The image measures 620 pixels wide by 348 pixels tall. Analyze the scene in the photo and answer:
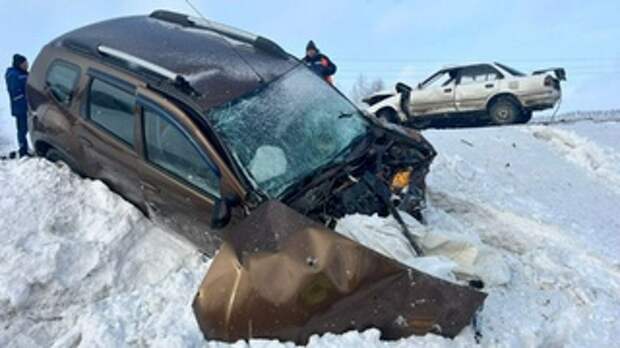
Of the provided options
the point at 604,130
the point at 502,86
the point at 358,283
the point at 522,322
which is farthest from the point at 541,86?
the point at 358,283

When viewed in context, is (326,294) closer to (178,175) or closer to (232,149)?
(232,149)

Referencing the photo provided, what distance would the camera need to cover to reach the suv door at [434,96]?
14.4 meters

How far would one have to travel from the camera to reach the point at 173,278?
516 centimetres

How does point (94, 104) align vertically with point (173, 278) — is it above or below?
above

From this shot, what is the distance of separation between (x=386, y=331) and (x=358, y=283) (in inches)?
15.0

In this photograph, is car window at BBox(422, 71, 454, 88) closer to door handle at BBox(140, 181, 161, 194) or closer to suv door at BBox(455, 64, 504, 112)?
suv door at BBox(455, 64, 504, 112)

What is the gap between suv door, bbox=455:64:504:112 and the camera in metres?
13.9

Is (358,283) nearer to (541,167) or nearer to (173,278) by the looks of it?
(173,278)

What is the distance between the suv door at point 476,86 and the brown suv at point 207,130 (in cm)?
846

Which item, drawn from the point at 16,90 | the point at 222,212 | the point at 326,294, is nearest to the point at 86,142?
the point at 222,212

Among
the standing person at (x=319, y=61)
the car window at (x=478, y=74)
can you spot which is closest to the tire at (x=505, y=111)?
the car window at (x=478, y=74)

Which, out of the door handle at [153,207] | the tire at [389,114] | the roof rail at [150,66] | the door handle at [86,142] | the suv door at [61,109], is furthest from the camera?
the tire at [389,114]

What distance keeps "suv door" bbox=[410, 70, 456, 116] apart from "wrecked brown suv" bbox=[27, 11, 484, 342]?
8.65m

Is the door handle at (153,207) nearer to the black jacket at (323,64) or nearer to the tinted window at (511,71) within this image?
the black jacket at (323,64)
